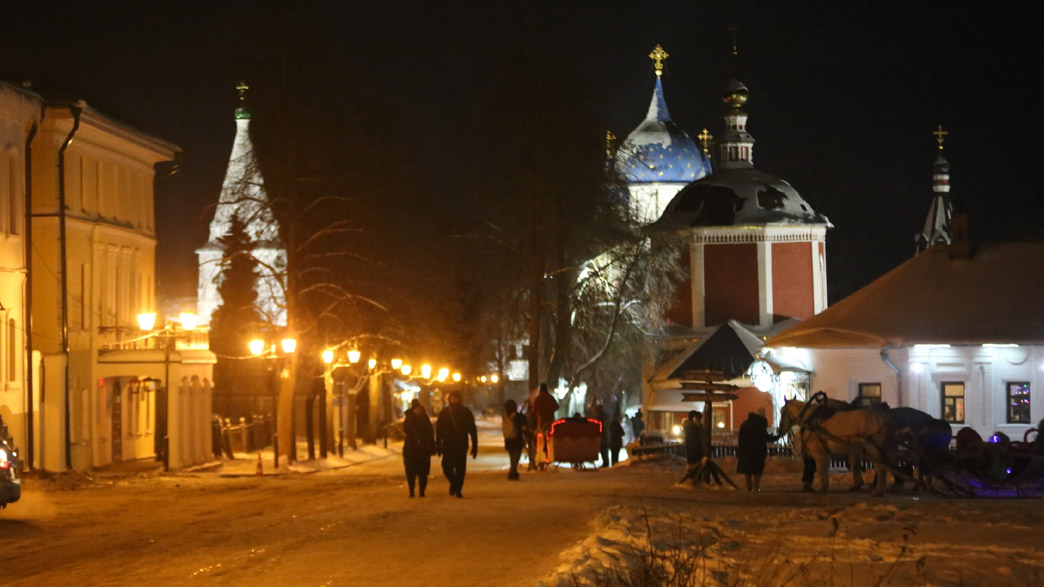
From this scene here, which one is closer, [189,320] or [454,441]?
[454,441]

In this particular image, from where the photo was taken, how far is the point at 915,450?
25219mm

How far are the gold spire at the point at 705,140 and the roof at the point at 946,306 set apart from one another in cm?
4829

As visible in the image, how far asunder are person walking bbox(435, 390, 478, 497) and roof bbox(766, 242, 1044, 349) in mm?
16732

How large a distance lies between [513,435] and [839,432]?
7083 millimetres

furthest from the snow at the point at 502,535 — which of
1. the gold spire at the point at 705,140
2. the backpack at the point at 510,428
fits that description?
the gold spire at the point at 705,140

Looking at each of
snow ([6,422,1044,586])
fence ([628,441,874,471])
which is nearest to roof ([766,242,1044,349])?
fence ([628,441,874,471])

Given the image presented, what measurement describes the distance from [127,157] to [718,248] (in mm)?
32135

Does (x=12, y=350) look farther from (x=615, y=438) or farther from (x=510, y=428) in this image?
(x=615, y=438)

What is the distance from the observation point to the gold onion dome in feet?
229

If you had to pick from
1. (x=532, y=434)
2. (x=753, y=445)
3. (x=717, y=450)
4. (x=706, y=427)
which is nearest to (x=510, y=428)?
(x=706, y=427)

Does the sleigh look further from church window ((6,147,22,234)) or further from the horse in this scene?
church window ((6,147,22,234))

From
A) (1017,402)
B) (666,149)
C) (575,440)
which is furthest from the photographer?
(666,149)

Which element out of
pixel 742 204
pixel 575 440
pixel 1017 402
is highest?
pixel 742 204

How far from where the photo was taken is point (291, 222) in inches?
1545
